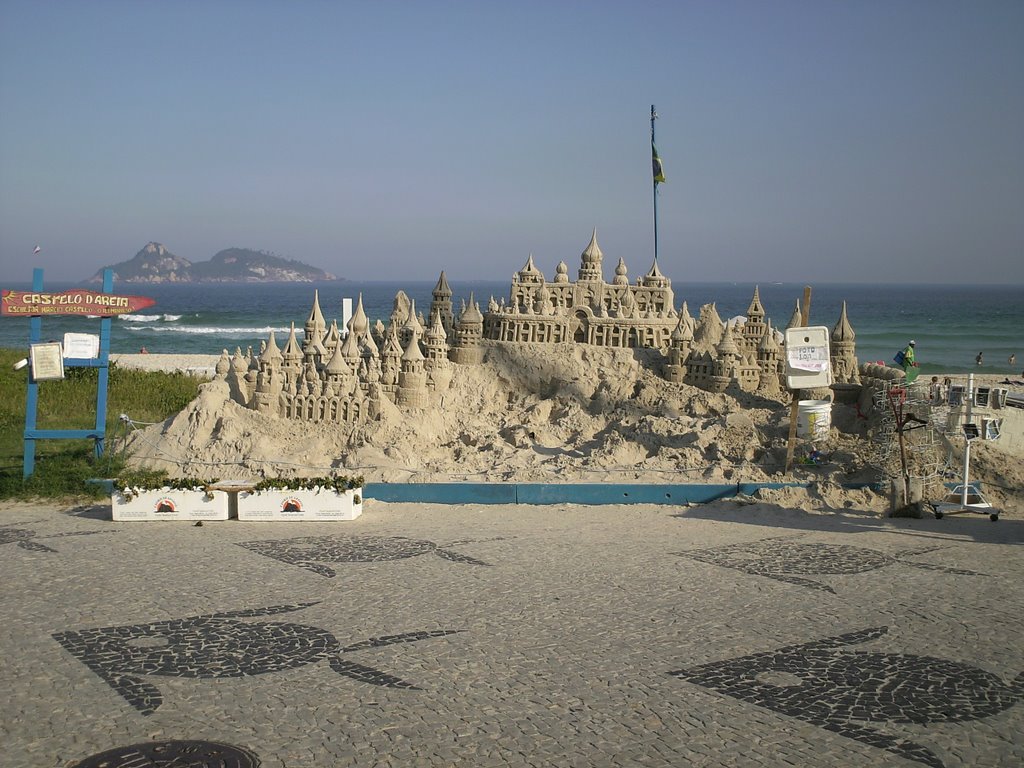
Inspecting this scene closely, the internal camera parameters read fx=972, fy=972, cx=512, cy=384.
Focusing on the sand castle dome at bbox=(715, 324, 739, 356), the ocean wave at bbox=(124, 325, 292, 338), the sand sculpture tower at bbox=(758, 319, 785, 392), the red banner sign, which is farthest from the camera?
the ocean wave at bbox=(124, 325, 292, 338)

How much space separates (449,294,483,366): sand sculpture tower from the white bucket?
7434 millimetres

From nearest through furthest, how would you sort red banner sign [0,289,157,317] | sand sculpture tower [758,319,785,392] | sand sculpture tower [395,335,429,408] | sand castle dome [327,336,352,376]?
red banner sign [0,289,157,317]
sand castle dome [327,336,352,376]
sand sculpture tower [395,335,429,408]
sand sculpture tower [758,319,785,392]

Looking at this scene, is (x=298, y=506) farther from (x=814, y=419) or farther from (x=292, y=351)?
(x=814, y=419)

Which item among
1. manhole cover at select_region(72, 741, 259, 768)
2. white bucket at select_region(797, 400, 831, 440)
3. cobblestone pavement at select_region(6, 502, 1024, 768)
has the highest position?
white bucket at select_region(797, 400, 831, 440)

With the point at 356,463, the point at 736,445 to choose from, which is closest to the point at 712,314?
the point at 736,445

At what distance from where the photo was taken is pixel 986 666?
9.02 m

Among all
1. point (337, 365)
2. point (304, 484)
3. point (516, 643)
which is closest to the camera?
point (516, 643)

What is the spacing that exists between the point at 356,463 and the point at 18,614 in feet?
27.8

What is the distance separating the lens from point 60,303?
16.8m

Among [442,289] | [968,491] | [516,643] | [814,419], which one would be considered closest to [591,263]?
[442,289]

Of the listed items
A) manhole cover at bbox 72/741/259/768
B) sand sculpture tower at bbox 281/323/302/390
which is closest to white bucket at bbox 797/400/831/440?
sand sculpture tower at bbox 281/323/302/390

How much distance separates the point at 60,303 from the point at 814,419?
1371 centimetres

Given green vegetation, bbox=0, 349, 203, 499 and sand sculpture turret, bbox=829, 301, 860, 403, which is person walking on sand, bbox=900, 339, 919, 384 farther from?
green vegetation, bbox=0, 349, 203, 499

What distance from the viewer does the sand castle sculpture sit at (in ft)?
64.8
